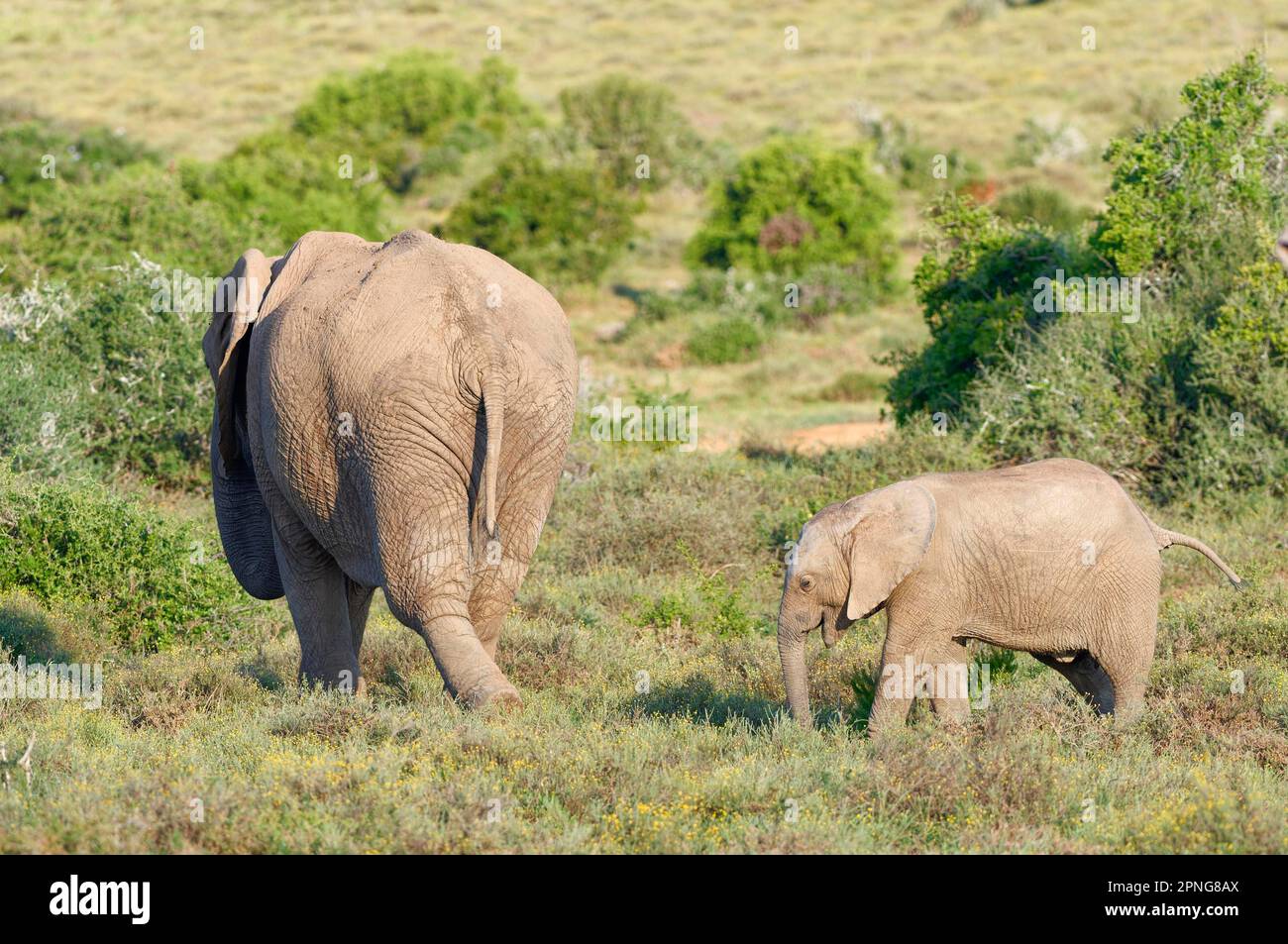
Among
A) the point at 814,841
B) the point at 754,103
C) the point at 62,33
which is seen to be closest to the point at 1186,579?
the point at 814,841

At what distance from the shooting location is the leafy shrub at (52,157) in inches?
1108

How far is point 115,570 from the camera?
9.34 metres

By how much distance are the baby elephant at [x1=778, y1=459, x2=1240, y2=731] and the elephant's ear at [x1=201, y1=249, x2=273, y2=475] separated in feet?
9.07

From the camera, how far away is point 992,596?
6.68m

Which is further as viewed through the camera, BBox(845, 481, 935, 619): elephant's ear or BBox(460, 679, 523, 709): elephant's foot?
BBox(845, 481, 935, 619): elephant's ear

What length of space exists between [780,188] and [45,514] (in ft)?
68.3

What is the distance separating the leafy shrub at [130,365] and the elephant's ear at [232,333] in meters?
5.79

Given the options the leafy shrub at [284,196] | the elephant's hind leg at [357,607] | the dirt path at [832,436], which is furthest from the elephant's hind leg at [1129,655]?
the leafy shrub at [284,196]

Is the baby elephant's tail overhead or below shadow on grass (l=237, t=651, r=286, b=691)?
overhead

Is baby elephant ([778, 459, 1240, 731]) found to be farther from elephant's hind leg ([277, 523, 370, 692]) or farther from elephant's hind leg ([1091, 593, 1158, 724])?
elephant's hind leg ([277, 523, 370, 692])

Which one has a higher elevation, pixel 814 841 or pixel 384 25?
pixel 384 25

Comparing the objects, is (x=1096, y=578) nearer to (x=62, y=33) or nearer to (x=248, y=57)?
(x=248, y=57)

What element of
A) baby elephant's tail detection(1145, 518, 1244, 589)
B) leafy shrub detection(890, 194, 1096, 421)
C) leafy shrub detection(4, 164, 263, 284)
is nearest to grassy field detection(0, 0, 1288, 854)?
baby elephant's tail detection(1145, 518, 1244, 589)

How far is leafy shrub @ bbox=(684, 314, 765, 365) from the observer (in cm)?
2303
